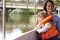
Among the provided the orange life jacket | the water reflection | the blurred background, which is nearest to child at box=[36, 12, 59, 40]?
the orange life jacket

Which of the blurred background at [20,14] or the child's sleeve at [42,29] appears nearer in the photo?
the child's sleeve at [42,29]

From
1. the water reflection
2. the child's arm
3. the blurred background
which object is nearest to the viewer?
the child's arm

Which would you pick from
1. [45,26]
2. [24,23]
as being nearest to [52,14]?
[45,26]

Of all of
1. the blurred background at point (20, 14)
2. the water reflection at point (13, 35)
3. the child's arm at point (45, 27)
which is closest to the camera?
the child's arm at point (45, 27)

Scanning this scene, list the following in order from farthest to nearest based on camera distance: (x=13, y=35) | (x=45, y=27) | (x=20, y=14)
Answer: (x=20, y=14)
(x=13, y=35)
(x=45, y=27)

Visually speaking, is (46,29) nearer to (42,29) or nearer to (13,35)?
(42,29)

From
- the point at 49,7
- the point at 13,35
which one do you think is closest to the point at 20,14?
the point at 13,35

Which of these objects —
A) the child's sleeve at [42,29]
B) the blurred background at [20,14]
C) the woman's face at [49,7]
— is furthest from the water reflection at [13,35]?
the woman's face at [49,7]

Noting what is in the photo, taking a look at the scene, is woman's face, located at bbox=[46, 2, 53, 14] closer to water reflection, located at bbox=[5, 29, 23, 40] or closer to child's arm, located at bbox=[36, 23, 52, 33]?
child's arm, located at bbox=[36, 23, 52, 33]

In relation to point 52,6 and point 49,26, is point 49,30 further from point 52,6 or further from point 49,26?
point 52,6

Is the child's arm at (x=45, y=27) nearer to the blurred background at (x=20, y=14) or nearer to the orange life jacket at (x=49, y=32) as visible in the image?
the orange life jacket at (x=49, y=32)

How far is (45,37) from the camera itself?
208 cm

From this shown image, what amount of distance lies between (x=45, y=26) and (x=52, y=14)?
7.7 inches

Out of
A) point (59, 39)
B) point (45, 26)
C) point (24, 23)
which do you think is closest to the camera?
point (45, 26)
